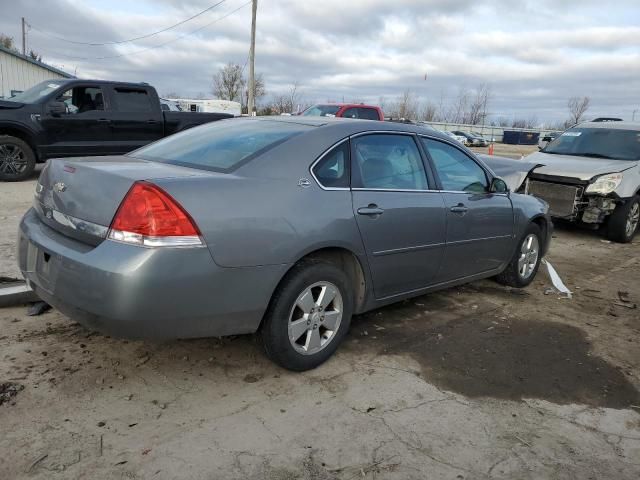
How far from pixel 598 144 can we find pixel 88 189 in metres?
8.86

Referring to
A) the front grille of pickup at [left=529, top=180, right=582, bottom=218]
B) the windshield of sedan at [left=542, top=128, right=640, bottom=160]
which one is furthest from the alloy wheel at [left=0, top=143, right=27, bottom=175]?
the windshield of sedan at [left=542, top=128, right=640, bottom=160]

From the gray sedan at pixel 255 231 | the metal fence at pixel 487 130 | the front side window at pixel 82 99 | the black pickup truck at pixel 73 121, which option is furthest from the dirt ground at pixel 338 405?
the metal fence at pixel 487 130

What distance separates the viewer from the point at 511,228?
502 cm

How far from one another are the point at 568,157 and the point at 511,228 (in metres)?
4.95

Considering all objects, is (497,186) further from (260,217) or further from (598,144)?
(598,144)

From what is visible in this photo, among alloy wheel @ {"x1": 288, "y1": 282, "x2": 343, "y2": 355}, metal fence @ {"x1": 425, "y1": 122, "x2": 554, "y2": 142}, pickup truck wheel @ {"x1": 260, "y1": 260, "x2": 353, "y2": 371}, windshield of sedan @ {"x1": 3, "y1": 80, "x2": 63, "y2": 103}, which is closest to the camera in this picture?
pickup truck wheel @ {"x1": 260, "y1": 260, "x2": 353, "y2": 371}

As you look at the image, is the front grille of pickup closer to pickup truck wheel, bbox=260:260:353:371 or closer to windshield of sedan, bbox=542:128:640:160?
windshield of sedan, bbox=542:128:640:160

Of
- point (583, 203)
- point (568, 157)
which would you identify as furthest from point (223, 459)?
point (568, 157)

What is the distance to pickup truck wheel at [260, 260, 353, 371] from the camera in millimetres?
3109

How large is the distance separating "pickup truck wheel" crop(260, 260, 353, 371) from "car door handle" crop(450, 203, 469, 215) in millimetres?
1257

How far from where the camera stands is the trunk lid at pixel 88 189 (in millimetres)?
2767

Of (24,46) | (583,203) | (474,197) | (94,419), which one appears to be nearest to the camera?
(94,419)

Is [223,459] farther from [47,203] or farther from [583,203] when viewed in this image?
[583,203]

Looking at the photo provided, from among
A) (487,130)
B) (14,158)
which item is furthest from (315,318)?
(487,130)
